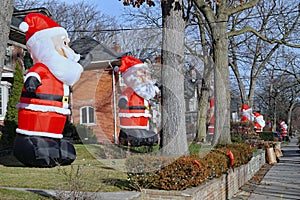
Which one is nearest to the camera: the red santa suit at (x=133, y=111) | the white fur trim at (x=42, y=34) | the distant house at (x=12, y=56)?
the white fur trim at (x=42, y=34)

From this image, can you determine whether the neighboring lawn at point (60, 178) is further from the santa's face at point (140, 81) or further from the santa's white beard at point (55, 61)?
the santa's face at point (140, 81)

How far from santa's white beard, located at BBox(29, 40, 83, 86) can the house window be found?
7.29 metres

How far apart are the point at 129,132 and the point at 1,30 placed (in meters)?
13.5

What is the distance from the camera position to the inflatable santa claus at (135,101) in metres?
17.6

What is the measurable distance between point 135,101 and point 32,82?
22.9ft

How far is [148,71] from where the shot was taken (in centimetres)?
1836

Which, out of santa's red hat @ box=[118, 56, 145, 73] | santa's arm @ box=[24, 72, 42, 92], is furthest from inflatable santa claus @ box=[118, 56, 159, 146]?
santa's arm @ box=[24, 72, 42, 92]

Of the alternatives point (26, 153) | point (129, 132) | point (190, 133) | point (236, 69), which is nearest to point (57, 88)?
point (26, 153)

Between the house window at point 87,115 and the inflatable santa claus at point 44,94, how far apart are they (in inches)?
282

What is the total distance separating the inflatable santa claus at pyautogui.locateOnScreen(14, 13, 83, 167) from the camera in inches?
457

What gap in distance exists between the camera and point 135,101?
17.8m

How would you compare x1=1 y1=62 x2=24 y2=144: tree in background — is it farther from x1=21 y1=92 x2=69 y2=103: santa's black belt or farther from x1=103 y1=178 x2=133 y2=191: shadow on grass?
x1=103 y1=178 x2=133 y2=191: shadow on grass

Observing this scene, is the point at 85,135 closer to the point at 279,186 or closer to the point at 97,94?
the point at 97,94

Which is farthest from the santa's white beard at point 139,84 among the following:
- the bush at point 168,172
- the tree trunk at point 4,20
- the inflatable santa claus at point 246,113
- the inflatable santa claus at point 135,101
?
the inflatable santa claus at point 246,113
